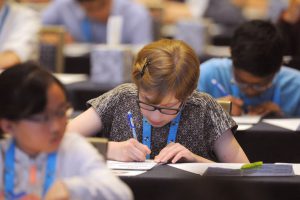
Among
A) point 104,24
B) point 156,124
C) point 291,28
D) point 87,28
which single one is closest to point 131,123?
point 156,124

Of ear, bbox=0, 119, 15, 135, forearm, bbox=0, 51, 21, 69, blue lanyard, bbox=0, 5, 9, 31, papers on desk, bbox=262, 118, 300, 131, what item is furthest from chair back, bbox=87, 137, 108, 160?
blue lanyard, bbox=0, 5, 9, 31

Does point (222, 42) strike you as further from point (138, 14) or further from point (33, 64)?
point (33, 64)

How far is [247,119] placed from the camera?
3.72 m

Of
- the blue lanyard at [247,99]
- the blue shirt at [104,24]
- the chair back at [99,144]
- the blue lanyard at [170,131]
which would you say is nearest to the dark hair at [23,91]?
the chair back at [99,144]

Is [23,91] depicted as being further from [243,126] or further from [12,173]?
[243,126]

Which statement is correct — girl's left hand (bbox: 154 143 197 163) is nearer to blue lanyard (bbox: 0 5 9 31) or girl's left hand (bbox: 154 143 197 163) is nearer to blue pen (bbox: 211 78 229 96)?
blue pen (bbox: 211 78 229 96)

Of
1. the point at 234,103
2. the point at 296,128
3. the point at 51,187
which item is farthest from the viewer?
the point at 234,103

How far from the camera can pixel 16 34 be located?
4.87 m

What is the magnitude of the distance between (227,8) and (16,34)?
4155 millimetres

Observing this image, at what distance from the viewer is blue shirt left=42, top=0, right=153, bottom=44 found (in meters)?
6.51

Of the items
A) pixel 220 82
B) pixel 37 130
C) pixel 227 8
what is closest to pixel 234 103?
pixel 220 82

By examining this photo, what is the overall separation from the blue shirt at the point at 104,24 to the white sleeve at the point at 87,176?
4.40 m

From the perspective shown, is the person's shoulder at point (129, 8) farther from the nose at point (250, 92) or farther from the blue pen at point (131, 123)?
the blue pen at point (131, 123)

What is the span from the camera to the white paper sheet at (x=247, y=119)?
3628 mm
